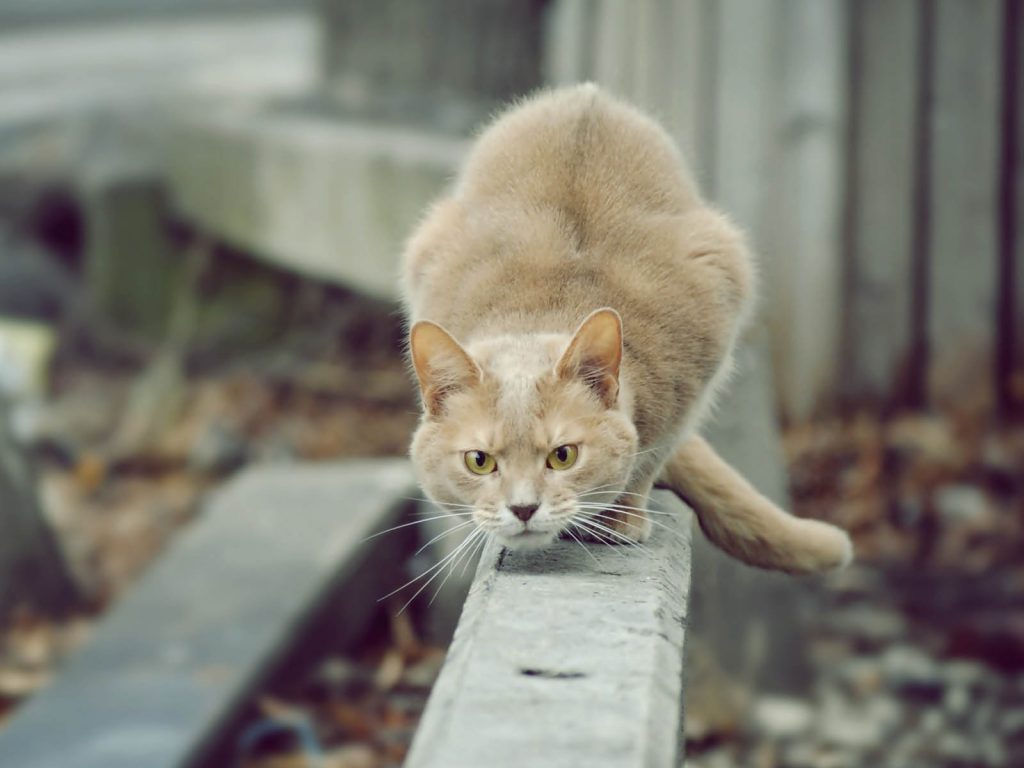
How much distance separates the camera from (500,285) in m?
2.74

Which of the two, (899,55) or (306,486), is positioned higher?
(899,55)

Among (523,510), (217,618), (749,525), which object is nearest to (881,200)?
(217,618)

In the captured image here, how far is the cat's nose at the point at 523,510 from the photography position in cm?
231

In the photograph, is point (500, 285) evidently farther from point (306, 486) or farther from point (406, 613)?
point (306, 486)

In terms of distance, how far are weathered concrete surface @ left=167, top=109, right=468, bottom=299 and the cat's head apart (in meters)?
2.93

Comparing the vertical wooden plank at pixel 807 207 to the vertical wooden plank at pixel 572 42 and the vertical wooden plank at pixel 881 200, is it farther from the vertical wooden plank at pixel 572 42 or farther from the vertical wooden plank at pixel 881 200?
the vertical wooden plank at pixel 572 42

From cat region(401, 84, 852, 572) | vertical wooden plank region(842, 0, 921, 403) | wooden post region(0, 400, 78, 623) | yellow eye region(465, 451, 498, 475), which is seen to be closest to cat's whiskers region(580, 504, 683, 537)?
cat region(401, 84, 852, 572)

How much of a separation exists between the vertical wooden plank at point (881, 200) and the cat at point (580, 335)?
80.8 inches

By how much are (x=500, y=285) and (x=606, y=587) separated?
2.39ft

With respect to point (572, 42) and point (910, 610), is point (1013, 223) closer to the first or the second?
point (910, 610)

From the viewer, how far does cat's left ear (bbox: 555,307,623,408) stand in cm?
235

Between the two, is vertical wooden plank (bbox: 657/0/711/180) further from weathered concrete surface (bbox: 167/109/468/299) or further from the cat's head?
the cat's head

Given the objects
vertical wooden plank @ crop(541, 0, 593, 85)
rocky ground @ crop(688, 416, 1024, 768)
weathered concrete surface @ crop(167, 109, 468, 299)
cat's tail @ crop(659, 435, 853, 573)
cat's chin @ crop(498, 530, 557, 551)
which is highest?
vertical wooden plank @ crop(541, 0, 593, 85)

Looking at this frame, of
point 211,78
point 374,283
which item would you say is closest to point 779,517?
point 374,283
